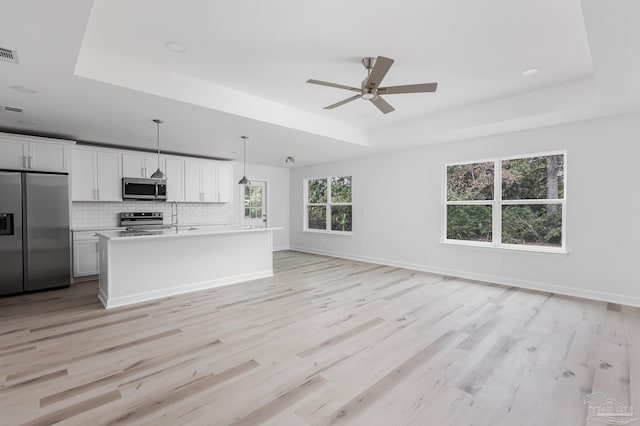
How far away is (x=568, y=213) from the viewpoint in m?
4.39

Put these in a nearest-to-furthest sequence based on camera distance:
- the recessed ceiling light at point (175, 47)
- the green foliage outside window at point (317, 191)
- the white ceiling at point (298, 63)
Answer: the white ceiling at point (298, 63), the recessed ceiling light at point (175, 47), the green foliage outside window at point (317, 191)

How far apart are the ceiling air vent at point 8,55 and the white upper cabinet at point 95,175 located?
10.3ft

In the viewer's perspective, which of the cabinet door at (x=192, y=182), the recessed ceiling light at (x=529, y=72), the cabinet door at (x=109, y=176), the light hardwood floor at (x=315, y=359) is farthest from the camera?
the cabinet door at (x=192, y=182)

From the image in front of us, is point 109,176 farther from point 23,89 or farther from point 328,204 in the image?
point 328,204

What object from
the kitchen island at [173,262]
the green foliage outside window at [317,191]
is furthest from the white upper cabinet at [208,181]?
the kitchen island at [173,262]

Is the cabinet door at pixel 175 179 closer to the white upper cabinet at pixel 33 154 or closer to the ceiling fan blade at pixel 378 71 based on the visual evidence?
the white upper cabinet at pixel 33 154

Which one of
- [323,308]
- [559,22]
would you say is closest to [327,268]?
[323,308]

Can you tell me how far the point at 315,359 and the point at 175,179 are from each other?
17.4ft

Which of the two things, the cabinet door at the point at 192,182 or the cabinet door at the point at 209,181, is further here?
the cabinet door at the point at 209,181

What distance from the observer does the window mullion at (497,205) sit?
5.07 meters

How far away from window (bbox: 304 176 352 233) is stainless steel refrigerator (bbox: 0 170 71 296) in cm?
523

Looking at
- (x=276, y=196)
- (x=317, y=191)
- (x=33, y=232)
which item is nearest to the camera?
(x=33, y=232)

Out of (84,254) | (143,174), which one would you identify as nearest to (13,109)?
(143,174)

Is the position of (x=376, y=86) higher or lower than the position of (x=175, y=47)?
lower
